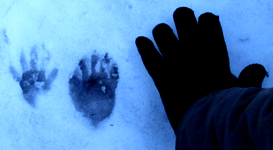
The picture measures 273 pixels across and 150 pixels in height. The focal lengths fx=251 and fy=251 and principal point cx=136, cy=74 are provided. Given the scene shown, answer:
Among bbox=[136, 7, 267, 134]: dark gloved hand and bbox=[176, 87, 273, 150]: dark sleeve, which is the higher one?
bbox=[136, 7, 267, 134]: dark gloved hand

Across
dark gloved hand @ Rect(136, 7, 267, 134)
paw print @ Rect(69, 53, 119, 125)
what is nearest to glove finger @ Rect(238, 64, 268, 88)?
dark gloved hand @ Rect(136, 7, 267, 134)

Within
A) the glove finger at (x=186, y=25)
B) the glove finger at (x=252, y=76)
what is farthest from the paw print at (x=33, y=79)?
the glove finger at (x=252, y=76)

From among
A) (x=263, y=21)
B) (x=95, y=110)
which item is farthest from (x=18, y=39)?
(x=263, y=21)

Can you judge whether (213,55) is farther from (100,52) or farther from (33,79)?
(33,79)

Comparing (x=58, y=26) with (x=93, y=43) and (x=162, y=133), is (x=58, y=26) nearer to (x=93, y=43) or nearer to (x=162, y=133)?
(x=93, y=43)

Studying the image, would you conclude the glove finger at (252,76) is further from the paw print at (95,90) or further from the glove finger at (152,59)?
the paw print at (95,90)

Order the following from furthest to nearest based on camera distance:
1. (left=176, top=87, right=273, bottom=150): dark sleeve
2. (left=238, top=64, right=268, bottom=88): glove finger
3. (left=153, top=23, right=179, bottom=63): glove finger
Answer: (left=153, top=23, right=179, bottom=63): glove finger
(left=238, top=64, right=268, bottom=88): glove finger
(left=176, top=87, right=273, bottom=150): dark sleeve

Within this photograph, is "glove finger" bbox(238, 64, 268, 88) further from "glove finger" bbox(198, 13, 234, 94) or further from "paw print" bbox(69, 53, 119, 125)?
"paw print" bbox(69, 53, 119, 125)
